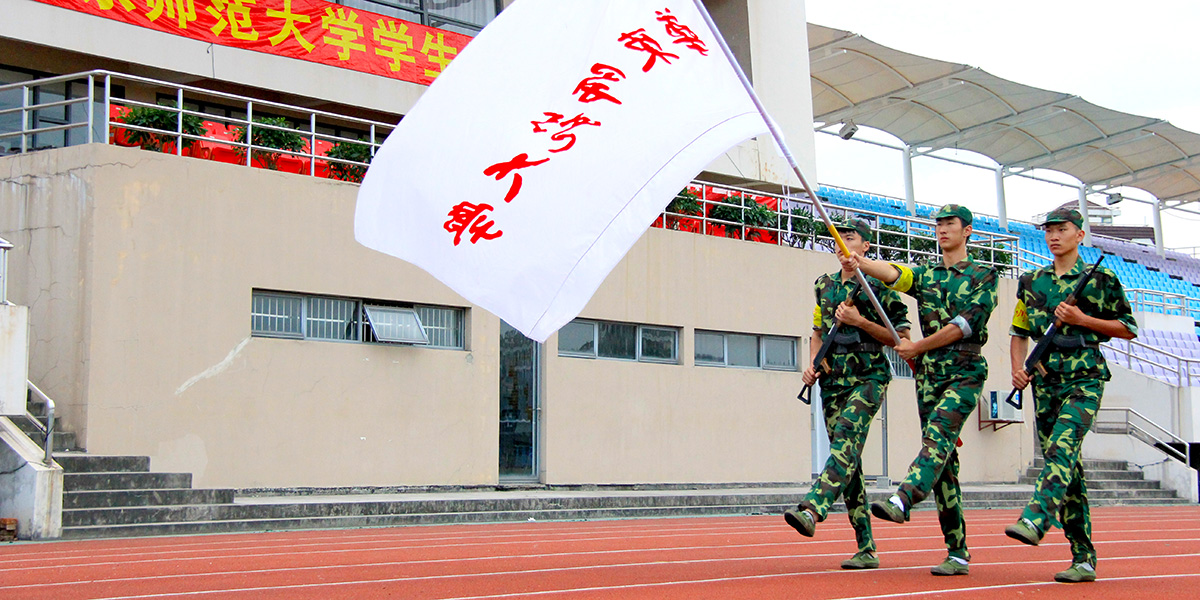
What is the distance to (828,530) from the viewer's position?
11641mm

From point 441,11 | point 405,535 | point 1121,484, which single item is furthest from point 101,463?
point 1121,484

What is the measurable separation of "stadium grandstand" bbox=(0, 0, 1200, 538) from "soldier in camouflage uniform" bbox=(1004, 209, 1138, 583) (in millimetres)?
7646

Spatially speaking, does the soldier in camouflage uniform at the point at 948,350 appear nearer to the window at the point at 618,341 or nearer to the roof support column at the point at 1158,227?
the window at the point at 618,341

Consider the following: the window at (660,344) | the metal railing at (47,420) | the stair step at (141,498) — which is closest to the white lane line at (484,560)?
the metal railing at (47,420)

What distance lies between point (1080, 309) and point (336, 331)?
988 centimetres

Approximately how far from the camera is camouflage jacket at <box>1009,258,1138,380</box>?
21.5 feet

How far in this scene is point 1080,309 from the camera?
662cm

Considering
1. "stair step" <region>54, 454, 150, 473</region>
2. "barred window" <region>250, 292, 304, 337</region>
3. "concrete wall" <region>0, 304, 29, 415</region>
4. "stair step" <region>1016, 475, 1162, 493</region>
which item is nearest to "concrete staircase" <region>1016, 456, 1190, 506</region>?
"stair step" <region>1016, 475, 1162, 493</region>

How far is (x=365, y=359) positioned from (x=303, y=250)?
1487 millimetres

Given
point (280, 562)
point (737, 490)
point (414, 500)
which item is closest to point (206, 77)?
point (414, 500)

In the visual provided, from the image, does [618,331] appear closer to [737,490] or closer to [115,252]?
[737,490]

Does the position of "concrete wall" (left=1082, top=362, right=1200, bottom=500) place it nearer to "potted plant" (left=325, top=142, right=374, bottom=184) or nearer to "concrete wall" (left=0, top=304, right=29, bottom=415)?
"potted plant" (left=325, top=142, right=374, bottom=184)

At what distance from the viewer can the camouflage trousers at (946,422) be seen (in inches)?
257

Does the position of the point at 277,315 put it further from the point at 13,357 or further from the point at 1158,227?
the point at 1158,227
